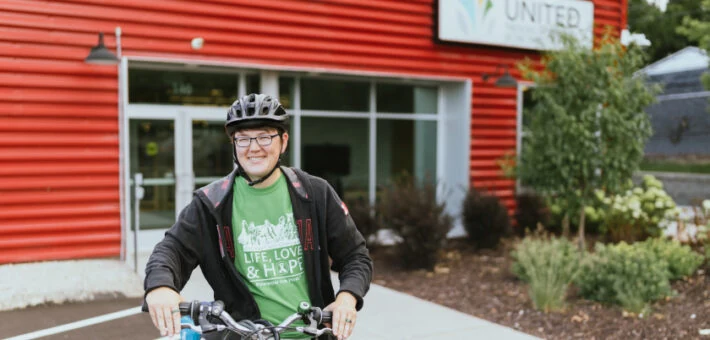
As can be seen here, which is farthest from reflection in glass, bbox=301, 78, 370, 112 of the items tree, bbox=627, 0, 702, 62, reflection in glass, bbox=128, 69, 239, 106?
tree, bbox=627, 0, 702, 62

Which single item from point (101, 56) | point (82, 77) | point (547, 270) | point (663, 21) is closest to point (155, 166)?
point (82, 77)

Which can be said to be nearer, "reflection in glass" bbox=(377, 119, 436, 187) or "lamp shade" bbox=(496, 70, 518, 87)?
"lamp shade" bbox=(496, 70, 518, 87)

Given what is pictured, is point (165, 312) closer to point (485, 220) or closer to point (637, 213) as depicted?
point (485, 220)

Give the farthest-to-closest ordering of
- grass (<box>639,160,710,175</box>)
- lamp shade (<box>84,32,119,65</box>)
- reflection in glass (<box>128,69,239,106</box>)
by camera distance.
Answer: grass (<box>639,160,710,175</box>) → reflection in glass (<box>128,69,239,106</box>) → lamp shade (<box>84,32,119,65</box>)

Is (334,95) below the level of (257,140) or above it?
above

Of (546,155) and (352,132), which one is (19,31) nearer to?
(352,132)

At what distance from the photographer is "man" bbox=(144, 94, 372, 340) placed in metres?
2.79

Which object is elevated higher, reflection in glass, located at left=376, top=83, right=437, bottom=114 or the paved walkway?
reflection in glass, located at left=376, top=83, right=437, bottom=114

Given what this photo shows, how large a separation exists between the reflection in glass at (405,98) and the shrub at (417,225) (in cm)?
282

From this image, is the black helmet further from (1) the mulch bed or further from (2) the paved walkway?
(1) the mulch bed

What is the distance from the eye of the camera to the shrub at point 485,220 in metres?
10.7

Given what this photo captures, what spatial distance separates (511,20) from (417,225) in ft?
15.8

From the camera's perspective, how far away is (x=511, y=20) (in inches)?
476

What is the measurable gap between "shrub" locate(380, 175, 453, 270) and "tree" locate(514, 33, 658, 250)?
1597 mm
